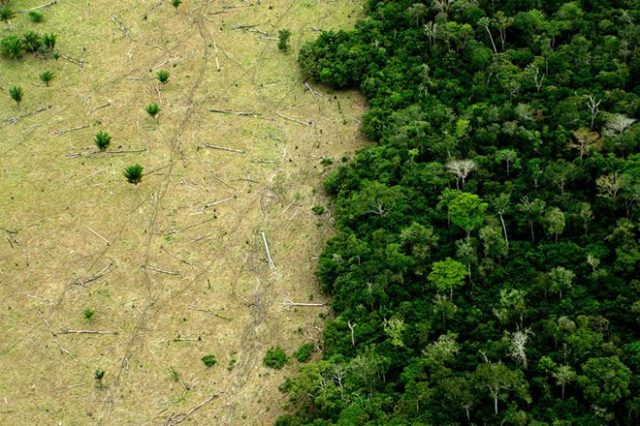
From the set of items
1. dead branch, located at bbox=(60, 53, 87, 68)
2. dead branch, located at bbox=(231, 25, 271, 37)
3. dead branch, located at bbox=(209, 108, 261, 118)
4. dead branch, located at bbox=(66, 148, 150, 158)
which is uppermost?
dead branch, located at bbox=(231, 25, 271, 37)

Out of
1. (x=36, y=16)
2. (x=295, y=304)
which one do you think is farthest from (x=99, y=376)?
(x=36, y=16)

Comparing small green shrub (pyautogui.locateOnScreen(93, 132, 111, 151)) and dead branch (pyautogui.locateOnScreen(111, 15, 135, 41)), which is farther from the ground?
dead branch (pyautogui.locateOnScreen(111, 15, 135, 41))

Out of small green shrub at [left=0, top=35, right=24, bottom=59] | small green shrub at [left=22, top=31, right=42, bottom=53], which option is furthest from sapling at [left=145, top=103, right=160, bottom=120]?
small green shrub at [left=0, top=35, right=24, bottom=59]

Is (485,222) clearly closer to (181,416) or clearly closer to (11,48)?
(181,416)

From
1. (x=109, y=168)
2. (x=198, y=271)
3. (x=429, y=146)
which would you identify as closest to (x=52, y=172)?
(x=109, y=168)

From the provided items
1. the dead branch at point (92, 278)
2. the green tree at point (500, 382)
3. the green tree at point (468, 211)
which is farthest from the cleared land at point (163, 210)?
the green tree at point (500, 382)

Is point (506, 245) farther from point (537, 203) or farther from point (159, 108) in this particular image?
point (159, 108)

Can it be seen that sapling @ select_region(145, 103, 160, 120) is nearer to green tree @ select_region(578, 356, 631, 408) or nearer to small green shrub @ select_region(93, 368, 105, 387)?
small green shrub @ select_region(93, 368, 105, 387)
